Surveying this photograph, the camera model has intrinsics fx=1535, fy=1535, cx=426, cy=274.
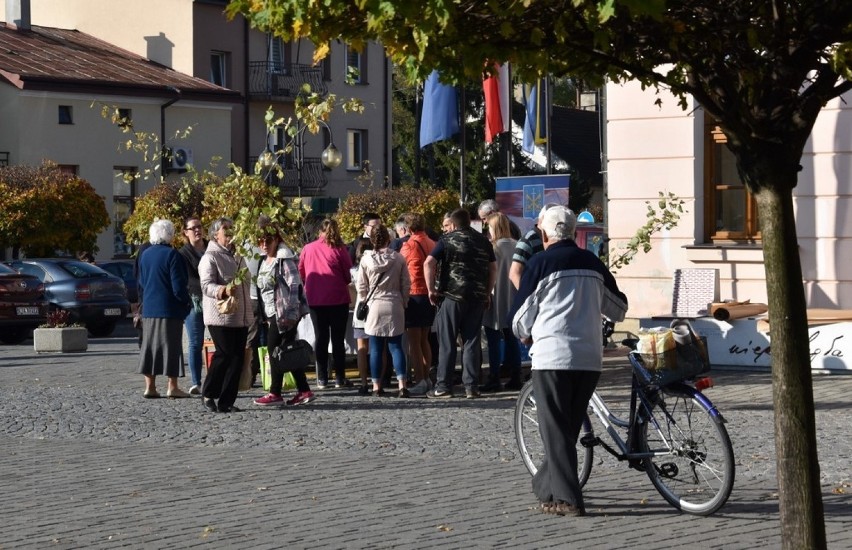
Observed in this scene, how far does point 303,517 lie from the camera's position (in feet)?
28.1

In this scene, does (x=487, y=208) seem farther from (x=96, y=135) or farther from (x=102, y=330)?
(x=96, y=135)

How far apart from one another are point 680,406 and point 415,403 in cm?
610

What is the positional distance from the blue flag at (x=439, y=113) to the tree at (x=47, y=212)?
1784cm

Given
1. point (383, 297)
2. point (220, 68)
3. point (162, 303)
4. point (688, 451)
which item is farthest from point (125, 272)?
point (688, 451)

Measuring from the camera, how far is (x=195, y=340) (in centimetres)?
1539

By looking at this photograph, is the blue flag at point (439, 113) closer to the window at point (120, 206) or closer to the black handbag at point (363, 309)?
the black handbag at point (363, 309)

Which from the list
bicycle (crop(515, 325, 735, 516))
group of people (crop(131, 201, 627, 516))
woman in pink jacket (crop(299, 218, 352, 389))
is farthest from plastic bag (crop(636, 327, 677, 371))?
woman in pink jacket (crop(299, 218, 352, 389))

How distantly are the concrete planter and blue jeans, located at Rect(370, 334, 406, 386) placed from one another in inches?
376

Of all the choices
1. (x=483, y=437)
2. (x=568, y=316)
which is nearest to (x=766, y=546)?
(x=568, y=316)

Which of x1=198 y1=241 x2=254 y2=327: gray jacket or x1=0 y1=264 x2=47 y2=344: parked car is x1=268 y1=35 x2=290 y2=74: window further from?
x1=198 y1=241 x2=254 y2=327: gray jacket

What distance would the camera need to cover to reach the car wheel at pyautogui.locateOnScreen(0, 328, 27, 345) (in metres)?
26.8

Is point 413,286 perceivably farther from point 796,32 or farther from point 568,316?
point 796,32

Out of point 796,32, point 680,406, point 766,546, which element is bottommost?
point 766,546

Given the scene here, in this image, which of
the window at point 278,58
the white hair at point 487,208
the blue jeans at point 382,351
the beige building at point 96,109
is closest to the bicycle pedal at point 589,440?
the blue jeans at point 382,351
